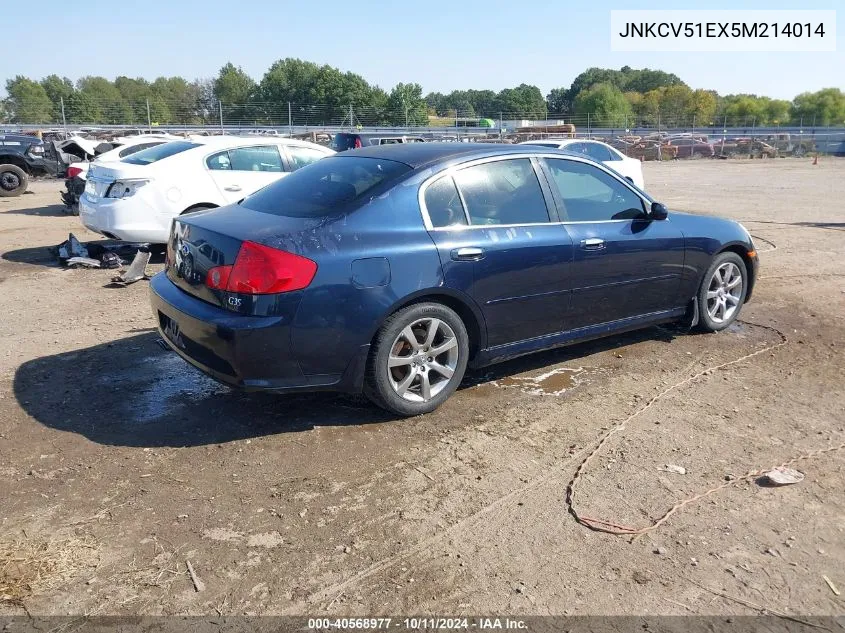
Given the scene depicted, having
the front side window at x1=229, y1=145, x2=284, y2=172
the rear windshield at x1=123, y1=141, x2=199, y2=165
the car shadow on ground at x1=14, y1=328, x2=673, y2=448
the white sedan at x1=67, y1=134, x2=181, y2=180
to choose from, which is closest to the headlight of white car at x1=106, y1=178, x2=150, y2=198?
the rear windshield at x1=123, y1=141, x2=199, y2=165

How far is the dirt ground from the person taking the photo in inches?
108

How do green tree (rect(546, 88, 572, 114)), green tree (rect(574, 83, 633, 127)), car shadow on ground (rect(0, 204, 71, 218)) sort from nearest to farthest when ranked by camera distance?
1. car shadow on ground (rect(0, 204, 71, 218))
2. green tree (rect(574, 83, 633, 127))
3. green tree (rect(546, 88, 572, 114))

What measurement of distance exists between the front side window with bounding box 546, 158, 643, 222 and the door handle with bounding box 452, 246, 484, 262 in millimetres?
904

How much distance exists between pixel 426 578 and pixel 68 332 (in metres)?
4.49

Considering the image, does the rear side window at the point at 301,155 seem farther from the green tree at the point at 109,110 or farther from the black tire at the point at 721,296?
the green tree at the point at 109,110

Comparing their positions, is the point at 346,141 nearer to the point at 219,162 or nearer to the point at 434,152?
the point at 219,162

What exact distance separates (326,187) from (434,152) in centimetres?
75

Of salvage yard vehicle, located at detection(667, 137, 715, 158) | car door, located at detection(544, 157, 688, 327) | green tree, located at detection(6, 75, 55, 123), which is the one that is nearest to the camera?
car door, located at detection(544, 157, 688, 327)

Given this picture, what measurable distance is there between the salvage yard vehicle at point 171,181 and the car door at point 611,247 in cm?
508

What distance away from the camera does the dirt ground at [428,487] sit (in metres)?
2.75

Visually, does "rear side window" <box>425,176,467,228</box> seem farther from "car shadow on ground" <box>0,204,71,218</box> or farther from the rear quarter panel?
"car shadow on ground" <box>0,204,71,218</box>

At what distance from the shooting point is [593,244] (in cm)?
493

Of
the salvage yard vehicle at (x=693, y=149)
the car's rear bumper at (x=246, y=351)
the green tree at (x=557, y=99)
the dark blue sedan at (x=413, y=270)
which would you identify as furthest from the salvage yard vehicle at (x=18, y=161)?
the green tree at (x=557, y=99)

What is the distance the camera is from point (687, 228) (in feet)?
18.5
